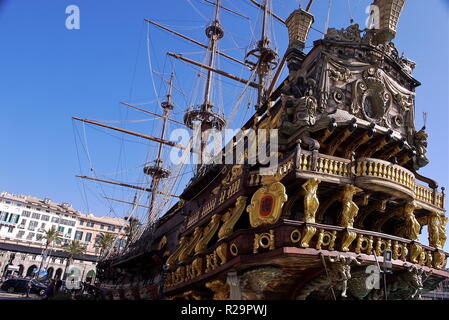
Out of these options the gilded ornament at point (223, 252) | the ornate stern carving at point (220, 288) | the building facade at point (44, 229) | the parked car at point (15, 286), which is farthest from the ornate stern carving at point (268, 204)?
the building facade at point (44, 229)

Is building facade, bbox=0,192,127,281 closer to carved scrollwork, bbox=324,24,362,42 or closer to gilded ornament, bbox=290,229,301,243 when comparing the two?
carved scrollwork, bbox=324,24,362,42

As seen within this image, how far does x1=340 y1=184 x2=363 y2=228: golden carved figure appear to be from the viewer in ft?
38.7

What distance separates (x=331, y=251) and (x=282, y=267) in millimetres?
1569

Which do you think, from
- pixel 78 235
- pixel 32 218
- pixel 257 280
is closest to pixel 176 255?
pixel 257 280

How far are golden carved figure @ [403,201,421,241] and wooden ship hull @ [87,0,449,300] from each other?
36 mm

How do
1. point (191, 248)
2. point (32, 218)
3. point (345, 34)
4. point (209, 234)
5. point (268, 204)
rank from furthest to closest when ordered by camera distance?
point (32, 218) < point (191, 248) < point (209, 234) < point (345, 34) < point (268, 204)

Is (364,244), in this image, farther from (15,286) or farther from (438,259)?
(15,286)

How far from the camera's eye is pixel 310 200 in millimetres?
11547

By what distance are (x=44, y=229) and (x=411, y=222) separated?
310ft

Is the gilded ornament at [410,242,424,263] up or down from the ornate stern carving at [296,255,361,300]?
up

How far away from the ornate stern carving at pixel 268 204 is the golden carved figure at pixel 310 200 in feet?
2.19

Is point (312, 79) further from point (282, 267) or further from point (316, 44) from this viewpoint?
point (282, 267)

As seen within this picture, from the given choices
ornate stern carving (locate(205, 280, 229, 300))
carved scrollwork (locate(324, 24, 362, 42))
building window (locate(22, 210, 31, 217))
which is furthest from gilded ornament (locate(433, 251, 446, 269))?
building window (locate(22, 210, 31, 217))
